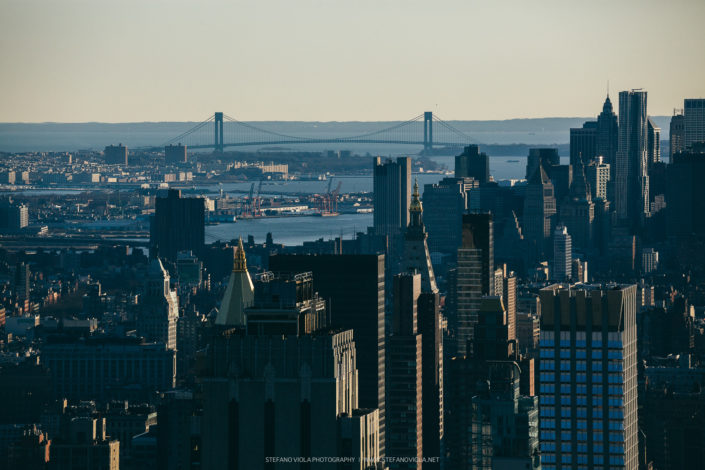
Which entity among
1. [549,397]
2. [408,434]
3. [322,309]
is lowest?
[408,434]

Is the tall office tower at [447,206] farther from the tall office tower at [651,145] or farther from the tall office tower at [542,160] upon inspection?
the tall office tower at [651,145]

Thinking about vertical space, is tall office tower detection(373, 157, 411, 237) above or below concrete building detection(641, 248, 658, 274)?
above

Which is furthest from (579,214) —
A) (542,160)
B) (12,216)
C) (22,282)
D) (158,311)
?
(158,311)

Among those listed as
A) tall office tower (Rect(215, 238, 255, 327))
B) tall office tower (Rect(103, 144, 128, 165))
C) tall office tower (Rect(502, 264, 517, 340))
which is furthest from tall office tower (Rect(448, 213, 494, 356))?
tall office tower (Rect(103, 144, 128, 165))

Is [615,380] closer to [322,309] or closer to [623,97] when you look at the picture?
[322,309]

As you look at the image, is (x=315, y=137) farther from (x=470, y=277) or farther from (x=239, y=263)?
(x=239, y=263)

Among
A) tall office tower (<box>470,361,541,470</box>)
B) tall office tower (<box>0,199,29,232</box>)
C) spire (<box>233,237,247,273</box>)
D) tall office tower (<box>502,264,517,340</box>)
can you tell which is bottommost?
tall office tower (<box>502,264,517,340</box>)

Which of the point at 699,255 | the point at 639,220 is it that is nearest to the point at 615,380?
the point at 699,255

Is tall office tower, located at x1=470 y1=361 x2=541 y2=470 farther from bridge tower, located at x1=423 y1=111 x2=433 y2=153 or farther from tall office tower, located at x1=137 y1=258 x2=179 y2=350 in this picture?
bridge tower, located at x1=423 y1=111 x2=433 y2=153
